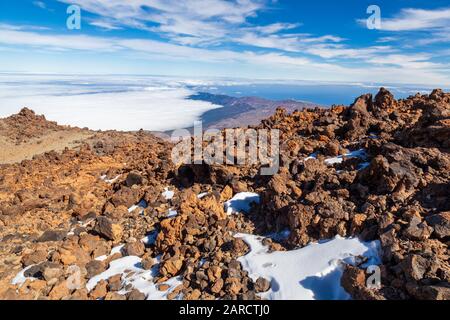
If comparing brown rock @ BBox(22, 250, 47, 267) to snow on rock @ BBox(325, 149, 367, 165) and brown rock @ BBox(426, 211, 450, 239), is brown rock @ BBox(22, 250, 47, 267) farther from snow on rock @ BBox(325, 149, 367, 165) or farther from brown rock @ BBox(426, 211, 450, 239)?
brown rock @ BBox(426, 211, 450, 239)

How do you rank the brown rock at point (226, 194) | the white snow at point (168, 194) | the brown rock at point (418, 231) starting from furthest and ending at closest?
the white snow at point (168, 194) < the brown rock at point (226, 194) < the brown rock at point (418, 231)

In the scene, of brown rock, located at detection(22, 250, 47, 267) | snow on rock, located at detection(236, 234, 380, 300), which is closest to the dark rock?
brown rock, located at detection(22, 250, 47, 267)

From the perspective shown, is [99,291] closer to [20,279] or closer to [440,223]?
[20,279]

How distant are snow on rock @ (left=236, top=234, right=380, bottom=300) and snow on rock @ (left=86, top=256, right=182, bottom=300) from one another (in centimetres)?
179

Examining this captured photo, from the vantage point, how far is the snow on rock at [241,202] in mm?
9484

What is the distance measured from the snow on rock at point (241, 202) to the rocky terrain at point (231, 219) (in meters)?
0.18

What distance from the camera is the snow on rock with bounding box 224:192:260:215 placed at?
9.48 meters

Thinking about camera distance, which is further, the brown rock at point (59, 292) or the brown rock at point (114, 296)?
the brown rock at point (59, 292)

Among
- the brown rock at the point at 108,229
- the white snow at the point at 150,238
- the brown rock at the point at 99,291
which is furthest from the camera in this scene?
the brown rock at the point at 108,229

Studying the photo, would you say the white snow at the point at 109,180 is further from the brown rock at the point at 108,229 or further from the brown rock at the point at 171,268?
the brown rock at the point at 171,268

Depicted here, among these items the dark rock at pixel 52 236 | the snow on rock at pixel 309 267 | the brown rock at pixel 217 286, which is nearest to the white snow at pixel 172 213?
the dark rock at pixel 52 236

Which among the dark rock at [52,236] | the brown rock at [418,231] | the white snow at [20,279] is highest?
the brown rock at [418,231]

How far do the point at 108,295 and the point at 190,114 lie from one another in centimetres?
19468

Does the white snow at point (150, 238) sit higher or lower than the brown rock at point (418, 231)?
lower
